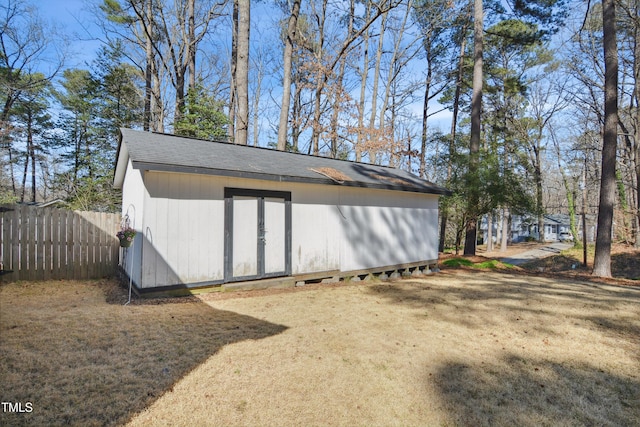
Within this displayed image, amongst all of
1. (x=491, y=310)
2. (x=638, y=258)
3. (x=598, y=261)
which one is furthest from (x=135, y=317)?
(x=638, y=258)

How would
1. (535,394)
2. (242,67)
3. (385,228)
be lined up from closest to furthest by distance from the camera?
(535,394) < (385,228) < (242,67)

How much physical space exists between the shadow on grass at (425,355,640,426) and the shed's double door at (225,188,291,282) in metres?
4.08

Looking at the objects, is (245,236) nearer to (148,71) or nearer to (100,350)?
(100,350)

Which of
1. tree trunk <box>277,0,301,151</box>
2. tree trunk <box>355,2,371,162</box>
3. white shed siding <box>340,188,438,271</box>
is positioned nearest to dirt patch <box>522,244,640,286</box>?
white shed siding <box>340,188,438,271</box>

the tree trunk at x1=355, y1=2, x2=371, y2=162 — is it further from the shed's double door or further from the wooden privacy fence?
the wooden privacy fence

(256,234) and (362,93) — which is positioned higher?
(362,93)

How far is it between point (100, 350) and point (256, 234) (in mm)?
3385

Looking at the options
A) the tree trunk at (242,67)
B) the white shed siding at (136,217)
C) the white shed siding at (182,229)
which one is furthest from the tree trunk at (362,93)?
the white shed siding at (136,217)

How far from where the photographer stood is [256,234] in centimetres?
638

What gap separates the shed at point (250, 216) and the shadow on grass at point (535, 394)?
13.7 feet

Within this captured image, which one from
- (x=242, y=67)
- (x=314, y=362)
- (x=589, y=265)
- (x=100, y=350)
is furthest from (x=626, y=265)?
(x=100, y=350)

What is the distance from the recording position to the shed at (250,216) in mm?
5430

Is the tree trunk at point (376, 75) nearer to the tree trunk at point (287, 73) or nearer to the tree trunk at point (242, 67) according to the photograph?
the tree trunk at point (287, 73)

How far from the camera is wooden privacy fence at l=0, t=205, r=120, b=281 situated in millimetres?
6402
